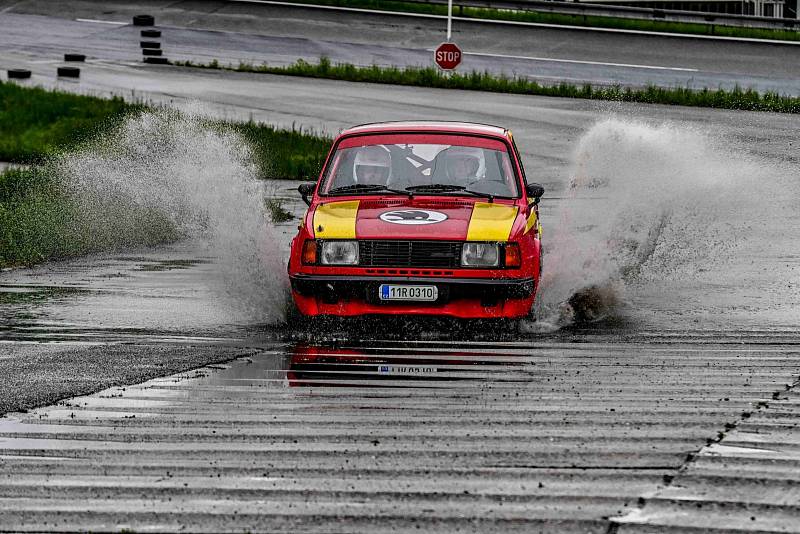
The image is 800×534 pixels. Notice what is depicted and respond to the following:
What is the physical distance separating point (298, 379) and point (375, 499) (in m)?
3.00

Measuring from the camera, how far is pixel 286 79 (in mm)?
34781

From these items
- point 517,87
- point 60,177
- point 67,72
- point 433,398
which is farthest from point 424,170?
point 67,72

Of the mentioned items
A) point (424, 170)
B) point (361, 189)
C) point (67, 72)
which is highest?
point (424, 170)

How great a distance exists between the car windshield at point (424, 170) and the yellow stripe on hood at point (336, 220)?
30 cm

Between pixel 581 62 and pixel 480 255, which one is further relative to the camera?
pixel 581 62

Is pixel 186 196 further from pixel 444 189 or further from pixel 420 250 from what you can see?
pixel 420 250

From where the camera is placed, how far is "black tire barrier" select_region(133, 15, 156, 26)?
40656 mm

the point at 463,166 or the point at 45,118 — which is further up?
the point at 463,166

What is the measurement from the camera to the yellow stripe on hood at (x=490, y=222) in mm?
11062

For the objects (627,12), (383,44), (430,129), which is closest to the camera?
(430,129)

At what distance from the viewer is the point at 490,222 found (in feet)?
37.0

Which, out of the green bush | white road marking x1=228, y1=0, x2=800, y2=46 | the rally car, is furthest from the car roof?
white road marking x1=228, y1=0, x2=800, y2=46

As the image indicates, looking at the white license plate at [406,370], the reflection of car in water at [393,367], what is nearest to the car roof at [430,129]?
the reflection of car in water at [393,367]

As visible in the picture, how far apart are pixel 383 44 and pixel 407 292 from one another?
92.4ft
